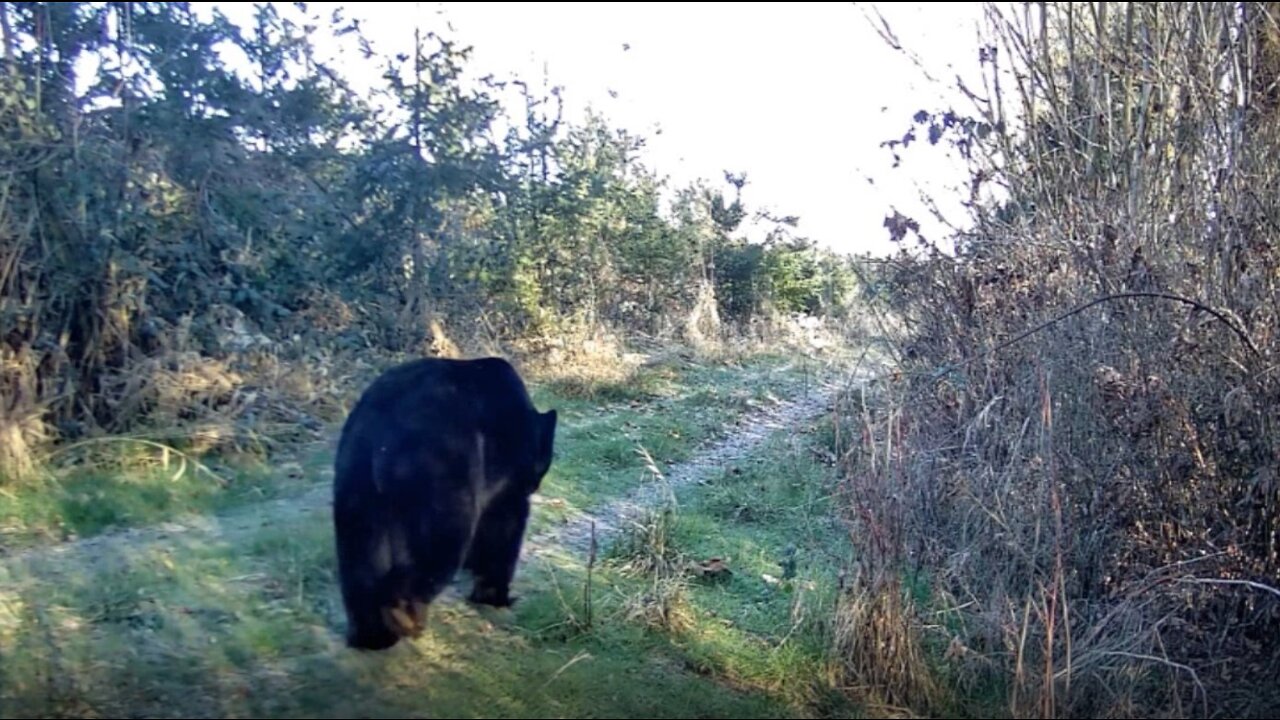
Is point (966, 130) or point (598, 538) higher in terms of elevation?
point (966, 130)

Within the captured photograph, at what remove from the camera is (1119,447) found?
6.24 m

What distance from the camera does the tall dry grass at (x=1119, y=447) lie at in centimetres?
538

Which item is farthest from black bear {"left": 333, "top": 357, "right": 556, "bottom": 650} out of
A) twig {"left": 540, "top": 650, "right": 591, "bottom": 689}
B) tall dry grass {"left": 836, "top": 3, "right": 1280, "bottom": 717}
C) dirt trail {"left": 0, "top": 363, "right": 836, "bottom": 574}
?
tall dry grass {"left": 836, "top": 3, "right": 1280, "bottom": 717}

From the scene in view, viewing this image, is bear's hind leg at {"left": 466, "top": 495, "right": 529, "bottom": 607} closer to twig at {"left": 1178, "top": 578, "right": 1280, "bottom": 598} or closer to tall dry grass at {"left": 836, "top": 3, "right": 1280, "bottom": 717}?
tall dry grass at {"left": 836, "top": 3, "right": 1280, "bottom": 717}

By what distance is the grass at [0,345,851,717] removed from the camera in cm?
444

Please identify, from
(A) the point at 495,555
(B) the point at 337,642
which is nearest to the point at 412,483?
(B) the point at 337,642

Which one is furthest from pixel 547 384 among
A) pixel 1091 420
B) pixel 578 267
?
pixel 1091 420

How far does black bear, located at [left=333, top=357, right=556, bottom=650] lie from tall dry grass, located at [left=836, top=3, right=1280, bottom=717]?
1927 millimetres

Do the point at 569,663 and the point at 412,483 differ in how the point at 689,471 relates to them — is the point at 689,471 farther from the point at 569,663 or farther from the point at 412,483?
the point at 412,483

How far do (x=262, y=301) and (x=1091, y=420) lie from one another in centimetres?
516

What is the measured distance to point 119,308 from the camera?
7980 mm

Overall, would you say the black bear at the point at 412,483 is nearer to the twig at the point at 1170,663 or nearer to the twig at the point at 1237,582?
the twig at the point at 1170,663

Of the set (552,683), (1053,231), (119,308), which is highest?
(1053,231)

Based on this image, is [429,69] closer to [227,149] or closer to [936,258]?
[227,149]
